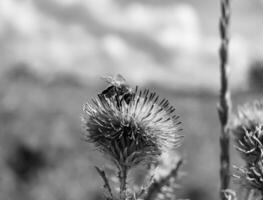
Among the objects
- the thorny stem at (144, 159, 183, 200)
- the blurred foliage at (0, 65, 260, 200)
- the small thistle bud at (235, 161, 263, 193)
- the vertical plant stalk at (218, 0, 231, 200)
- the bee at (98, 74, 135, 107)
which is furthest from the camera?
the blurred foliage at (0, 65, 260, 200)

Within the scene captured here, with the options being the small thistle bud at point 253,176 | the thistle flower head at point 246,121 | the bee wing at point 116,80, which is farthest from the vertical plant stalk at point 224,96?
the bee wing at point 116,80

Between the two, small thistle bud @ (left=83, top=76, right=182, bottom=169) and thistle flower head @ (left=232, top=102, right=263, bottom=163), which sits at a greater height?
thistle flower head @ (left=232, top=102, right=263, bottom=163)

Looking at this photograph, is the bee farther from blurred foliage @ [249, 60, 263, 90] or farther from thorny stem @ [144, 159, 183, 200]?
blurred foliage @ [249, 60, 263, 90]

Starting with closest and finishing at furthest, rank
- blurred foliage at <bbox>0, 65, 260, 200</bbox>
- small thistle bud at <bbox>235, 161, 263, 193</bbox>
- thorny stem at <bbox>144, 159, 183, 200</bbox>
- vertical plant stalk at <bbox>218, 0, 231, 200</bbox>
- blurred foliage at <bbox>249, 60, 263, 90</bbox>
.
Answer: small thistle bud at <bbox>235, 161, 263, 193</bbox> → vertical plant stalk at <bbox>218, 0, 231, 200</bbox> → thorny stem at <bbox>144, 159, 183, 200</bbox> → blurred foliage at <bbox>0, 65, 260, 200</bbox> → blurred foliage at <bbox>249, 60, 263, 90</bbox>

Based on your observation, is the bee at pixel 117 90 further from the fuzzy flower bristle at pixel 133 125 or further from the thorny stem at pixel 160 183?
the thorny stem at pixel 160 183

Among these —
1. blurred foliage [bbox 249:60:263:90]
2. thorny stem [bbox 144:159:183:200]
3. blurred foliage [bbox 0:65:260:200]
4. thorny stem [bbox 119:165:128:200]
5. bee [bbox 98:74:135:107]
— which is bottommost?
thorny stem [bbox 119:165:128:200]

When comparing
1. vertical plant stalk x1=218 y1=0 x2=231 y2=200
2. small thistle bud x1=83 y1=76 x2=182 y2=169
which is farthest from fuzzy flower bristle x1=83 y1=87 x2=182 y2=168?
vertical plant stalk x1=218 y1=0 x2=231 y2=200

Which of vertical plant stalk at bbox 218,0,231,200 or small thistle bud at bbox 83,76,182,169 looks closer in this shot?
small thistle bud at bbox 83,76,182,169

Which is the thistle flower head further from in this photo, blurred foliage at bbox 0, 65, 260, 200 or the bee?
blurred foliage at bbox 0, 65, 260, 200

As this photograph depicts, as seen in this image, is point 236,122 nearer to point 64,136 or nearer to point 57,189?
point 57,189
